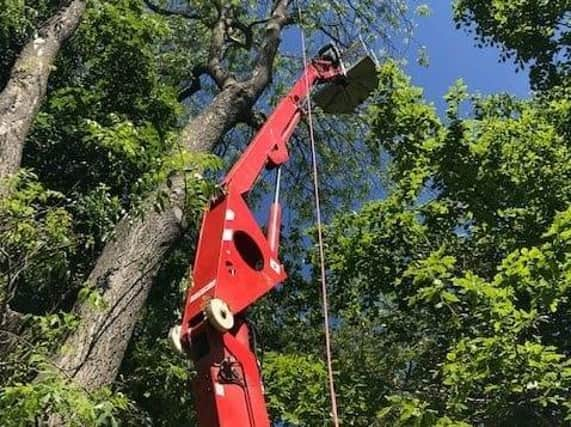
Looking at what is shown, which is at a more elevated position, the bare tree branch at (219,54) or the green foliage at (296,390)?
the bare tree branch at (219,54)

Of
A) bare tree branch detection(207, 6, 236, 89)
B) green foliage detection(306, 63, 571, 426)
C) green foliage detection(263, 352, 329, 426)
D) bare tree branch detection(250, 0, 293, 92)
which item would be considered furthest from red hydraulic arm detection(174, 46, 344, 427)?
bare tree branch detection(207, 6, 236, 89)

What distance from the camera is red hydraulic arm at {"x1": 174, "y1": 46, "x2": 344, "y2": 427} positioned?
3.43 meters

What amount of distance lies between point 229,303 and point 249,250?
→ 21.3 inches

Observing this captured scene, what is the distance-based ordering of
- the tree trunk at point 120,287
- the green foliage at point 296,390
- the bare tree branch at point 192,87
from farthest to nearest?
the bare tree branch at point 192,87 → the green foliage at point 296,390 → the tree trunk at point 120,287

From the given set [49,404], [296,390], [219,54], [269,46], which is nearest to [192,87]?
[219,54]

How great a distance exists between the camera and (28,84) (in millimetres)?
6137

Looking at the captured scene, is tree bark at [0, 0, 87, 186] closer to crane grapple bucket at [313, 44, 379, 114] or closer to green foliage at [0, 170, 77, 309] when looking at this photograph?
green foliage at [0, 170, 77, 309]

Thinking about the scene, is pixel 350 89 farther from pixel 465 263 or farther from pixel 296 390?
pixel 296 390

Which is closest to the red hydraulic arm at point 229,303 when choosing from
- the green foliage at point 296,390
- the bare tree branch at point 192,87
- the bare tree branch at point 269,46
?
the green foliage at point 296,390

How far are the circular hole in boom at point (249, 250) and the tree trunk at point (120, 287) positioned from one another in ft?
1.98

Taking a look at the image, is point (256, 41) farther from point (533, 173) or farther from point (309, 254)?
point (533, 173)

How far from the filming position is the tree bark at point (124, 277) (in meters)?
4.85

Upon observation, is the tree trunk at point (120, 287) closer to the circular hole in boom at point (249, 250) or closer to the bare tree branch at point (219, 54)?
the circular hole in boom at point (249, 250)

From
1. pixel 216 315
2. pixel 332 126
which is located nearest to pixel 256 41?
pixel 332 126
